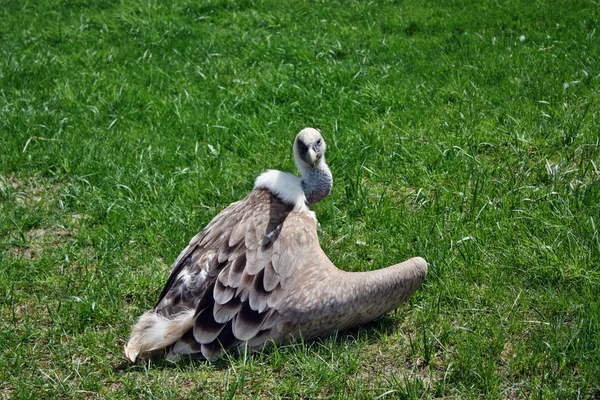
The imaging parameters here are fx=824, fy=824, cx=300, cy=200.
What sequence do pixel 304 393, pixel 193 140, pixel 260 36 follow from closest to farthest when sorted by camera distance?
pixel 304 393 < pixel 193 140 < pixel 260 36

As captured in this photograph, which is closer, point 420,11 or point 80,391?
point 80,391

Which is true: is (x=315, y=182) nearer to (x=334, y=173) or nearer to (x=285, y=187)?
(x=285, y=187)

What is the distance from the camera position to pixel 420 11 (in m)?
8.98

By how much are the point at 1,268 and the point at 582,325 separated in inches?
138

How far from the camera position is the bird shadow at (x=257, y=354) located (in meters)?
4.25

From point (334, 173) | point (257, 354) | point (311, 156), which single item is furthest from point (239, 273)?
point (334, 173)

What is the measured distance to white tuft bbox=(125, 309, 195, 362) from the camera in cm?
429

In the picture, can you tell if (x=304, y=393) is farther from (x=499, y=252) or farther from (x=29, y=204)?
(x=29, y=204)

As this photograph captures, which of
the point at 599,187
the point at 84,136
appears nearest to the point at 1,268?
the point at 84,136

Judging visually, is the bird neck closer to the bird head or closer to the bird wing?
the bird head

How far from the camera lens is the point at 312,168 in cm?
528

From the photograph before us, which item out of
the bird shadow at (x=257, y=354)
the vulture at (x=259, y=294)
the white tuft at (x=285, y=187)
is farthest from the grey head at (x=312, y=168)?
the bird shadow at (x=257, y=354)

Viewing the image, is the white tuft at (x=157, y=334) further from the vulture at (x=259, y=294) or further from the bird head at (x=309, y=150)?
the bird head at (x=309, y=150)

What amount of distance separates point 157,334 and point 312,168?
5.10 ft
